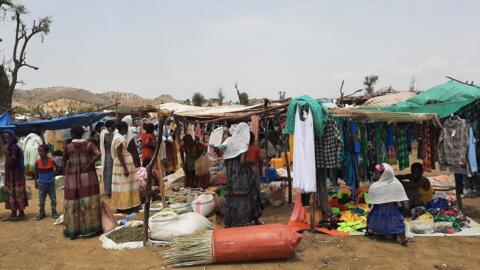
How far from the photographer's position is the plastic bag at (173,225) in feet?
17.1

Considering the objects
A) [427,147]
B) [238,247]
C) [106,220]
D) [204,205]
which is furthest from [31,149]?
[427,147]

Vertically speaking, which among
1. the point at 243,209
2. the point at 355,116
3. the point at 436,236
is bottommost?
the point at 436,236

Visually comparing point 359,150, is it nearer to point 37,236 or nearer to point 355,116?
point 355,116

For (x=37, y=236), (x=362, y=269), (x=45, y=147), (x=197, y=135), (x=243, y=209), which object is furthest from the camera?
(x=197, y=135)

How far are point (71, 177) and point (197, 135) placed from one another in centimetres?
438

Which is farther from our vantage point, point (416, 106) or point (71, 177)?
point (416, 106)

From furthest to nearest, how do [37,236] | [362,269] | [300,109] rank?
[37,236] → [300,109] → [362,269]

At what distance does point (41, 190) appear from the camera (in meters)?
6.86

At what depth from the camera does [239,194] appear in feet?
18.5

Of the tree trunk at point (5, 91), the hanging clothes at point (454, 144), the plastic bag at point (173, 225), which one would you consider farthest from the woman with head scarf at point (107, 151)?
the tree trunk at point (5, 91)

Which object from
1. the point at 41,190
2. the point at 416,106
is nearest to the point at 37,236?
the point at 41,190

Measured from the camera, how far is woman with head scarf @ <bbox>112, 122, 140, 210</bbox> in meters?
6.59

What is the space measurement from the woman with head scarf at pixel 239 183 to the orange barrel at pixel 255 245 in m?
1.08

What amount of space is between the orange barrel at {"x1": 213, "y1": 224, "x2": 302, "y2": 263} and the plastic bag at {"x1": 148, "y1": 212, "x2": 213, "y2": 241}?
0.79m
